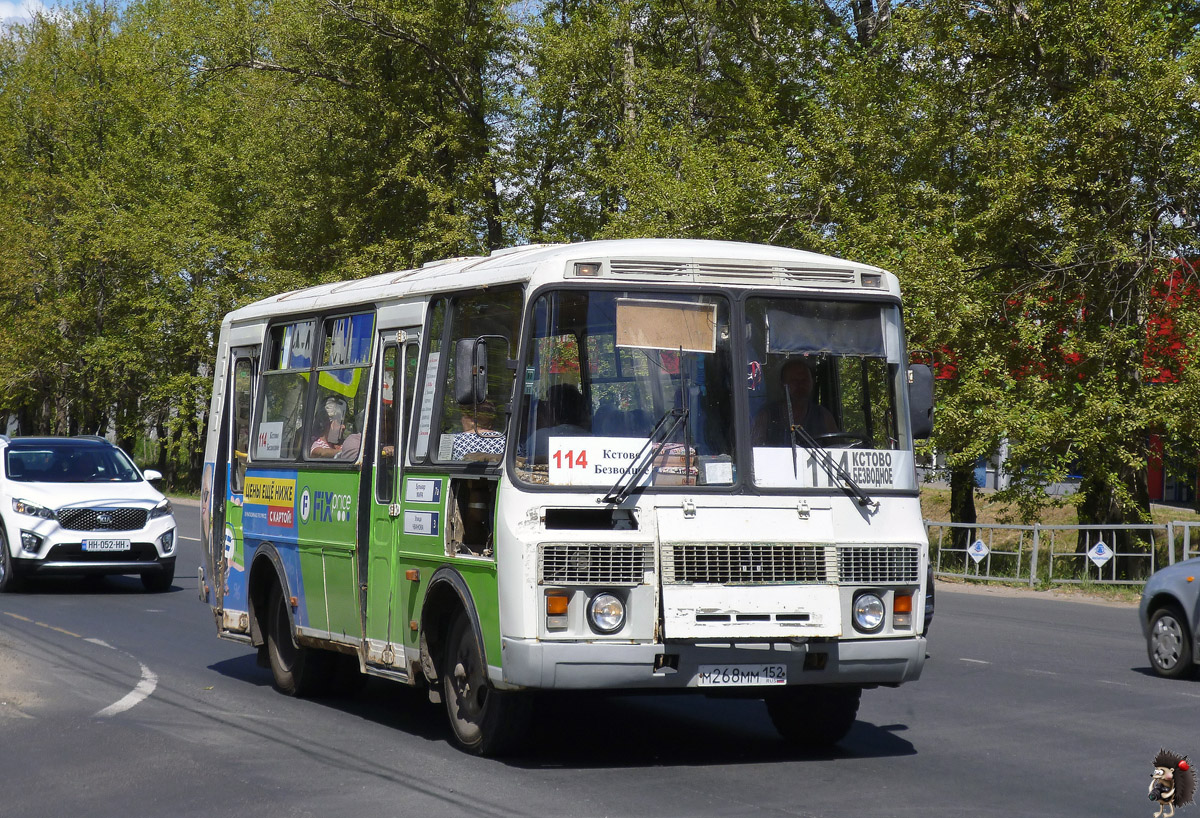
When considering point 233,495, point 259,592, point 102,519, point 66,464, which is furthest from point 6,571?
point 259,592

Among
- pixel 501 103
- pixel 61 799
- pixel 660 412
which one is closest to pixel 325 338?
pixel 660 412

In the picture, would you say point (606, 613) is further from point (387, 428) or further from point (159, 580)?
point (159, 580)

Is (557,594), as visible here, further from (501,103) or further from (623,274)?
(501,103)

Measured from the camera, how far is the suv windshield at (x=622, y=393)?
802cm

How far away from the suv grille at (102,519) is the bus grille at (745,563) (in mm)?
12404

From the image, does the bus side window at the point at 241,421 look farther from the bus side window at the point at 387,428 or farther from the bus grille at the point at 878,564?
the bus grille at the point at 878,564

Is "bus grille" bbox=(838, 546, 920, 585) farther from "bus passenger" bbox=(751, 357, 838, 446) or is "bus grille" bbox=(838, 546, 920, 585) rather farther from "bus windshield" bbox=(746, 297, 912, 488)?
"bus passenger" bbox=(751, 357, 838, 446)

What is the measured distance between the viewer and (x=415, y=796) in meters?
7.38

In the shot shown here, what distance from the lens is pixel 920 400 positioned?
8.73m

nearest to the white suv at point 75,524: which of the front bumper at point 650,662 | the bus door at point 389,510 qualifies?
the bus door at point 389,510

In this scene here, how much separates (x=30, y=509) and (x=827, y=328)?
12848 millimetres

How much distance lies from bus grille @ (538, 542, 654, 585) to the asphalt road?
103cm

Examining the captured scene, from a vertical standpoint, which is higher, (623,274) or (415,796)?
(623,274)

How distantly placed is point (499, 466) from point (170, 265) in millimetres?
45937
